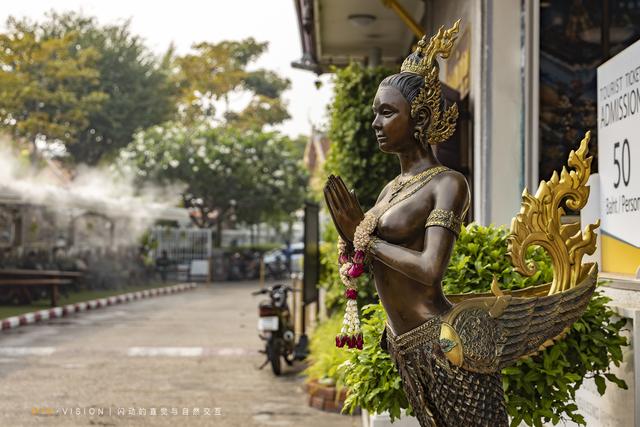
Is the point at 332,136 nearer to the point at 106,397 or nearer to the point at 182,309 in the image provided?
the point at 106,397

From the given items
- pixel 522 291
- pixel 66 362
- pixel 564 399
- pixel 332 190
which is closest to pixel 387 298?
pixel 332 190

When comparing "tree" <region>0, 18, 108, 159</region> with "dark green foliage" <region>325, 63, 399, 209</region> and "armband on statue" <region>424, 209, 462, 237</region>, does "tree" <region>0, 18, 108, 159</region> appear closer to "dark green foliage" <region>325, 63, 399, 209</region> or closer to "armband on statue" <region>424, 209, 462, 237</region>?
"dark green foliage" <region>325, 63, 399, 209</region>

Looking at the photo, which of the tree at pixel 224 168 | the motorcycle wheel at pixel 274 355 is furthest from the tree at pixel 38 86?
the motorcycle wheel at pixel 274 355

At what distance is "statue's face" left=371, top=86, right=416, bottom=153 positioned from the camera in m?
2.91

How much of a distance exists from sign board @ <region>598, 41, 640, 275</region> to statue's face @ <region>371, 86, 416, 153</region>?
4.41 ft

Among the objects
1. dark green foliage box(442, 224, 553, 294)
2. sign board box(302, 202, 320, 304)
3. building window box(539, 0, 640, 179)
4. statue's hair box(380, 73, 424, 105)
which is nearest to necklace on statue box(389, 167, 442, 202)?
statue's hair box(380, 73, 424, 105)

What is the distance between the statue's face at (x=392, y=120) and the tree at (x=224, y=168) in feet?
92.9

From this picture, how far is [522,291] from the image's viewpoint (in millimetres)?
3293

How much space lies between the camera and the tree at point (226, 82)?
133ft

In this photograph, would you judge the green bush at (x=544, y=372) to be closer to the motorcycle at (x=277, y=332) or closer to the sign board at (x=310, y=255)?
the sign board at (x=310, y=255)

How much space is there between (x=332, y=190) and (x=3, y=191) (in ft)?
52.3

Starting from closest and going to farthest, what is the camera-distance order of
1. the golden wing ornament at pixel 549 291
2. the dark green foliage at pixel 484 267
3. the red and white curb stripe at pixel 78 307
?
1. the golden wing ornament at pixel 549 291
2. the dark green foliage at pixel 484 267
3. the red and white curb stripe at pixel 78 307

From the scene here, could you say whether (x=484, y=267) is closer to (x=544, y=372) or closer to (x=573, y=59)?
(x=544, y=372)

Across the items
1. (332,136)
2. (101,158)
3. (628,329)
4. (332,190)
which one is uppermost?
(101,158)
